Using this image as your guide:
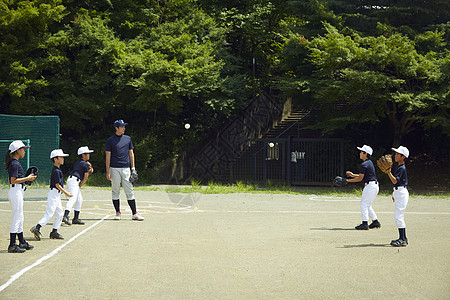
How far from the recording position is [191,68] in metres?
26.3

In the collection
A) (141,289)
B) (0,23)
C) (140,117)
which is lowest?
(141,289)

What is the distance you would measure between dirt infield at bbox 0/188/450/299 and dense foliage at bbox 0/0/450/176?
9185mm

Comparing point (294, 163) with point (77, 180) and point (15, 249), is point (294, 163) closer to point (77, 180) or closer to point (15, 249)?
point (77, 180)

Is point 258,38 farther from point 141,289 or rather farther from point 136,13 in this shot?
point 141,289

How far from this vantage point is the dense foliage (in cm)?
2283

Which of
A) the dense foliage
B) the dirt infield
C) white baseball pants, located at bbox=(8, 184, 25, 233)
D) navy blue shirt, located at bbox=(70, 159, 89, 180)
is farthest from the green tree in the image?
white baseball pants, located at bbox=(8, 184, 25, 233)

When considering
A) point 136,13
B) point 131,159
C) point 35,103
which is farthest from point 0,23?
point 131,159

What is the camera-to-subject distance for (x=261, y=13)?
3178cm

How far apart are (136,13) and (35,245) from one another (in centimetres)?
2216

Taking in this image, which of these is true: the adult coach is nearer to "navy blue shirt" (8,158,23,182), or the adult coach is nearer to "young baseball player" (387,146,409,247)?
"navy blue shirt" (8,158,23,182)

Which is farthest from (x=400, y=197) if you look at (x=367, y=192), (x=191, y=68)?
(x=191, y=68)

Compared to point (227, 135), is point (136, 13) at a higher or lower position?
higher

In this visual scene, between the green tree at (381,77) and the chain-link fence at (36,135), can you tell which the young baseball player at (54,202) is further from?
the green tree at (381,77)

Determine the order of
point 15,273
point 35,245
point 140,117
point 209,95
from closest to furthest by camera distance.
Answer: point 15,273
point 35,245
point 209,95
point 140,117
